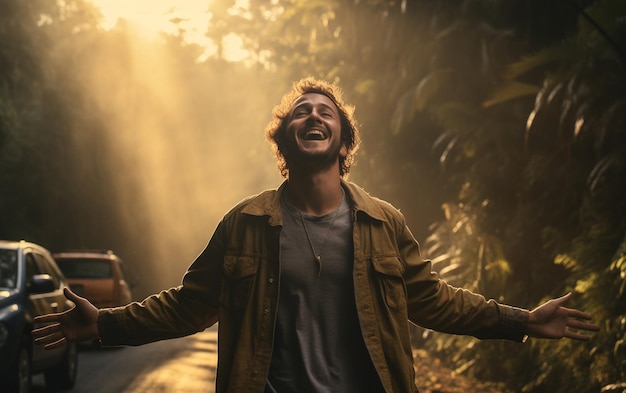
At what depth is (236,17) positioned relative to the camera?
6406cm

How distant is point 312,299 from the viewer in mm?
4039

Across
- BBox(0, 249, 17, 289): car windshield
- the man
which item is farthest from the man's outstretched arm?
BBox(0, 249, 17, 289): car windshield

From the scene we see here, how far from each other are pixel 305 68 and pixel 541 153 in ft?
38.0

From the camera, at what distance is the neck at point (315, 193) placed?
4.32m

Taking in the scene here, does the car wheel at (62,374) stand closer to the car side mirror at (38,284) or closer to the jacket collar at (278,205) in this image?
the car side mirror at (38,284)

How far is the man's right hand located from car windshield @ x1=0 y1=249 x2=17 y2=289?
6.63 meters

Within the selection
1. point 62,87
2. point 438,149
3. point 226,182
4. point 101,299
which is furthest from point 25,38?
point 226,182

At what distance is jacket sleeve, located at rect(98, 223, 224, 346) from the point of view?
14.3 ft

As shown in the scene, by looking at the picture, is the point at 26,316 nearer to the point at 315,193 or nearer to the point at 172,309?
the point at 172,309

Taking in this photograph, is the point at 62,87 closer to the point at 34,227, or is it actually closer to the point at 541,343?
the point at 34,227

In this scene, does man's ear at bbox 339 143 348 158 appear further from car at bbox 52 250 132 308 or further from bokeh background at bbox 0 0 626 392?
car at bbox 52 250 132 308

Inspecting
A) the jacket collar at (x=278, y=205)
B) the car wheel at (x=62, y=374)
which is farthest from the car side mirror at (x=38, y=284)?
the jacket collar at (x=278, y=205)

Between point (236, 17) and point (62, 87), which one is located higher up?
point (236, 17)

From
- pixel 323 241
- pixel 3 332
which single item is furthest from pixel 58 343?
pixel 3 332
